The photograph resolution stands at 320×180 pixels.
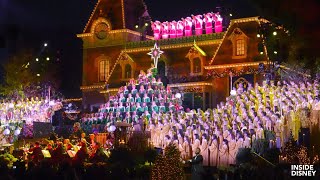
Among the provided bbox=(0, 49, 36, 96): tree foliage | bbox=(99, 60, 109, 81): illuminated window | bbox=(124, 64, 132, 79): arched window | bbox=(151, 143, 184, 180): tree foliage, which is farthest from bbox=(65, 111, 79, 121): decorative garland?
bbox=(151, 143, 184, 180): tree foliage

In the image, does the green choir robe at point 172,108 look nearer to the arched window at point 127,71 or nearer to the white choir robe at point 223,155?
the white choir robe at point 223,155

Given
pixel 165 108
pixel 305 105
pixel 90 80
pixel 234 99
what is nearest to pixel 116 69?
pixel 90 80

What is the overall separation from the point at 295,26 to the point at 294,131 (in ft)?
46.8

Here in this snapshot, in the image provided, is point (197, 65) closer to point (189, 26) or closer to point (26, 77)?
point (189, 26)

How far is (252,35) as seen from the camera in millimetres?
41812

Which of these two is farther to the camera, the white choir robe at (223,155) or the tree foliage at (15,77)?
the tree foliage at (15,77)

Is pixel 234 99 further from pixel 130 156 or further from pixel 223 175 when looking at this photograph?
pixel 223 175

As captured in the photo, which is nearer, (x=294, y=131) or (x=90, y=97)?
(x=294, y=131)

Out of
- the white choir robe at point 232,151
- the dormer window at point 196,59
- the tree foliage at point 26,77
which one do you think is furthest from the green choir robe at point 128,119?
the tree foliage at point 26,77

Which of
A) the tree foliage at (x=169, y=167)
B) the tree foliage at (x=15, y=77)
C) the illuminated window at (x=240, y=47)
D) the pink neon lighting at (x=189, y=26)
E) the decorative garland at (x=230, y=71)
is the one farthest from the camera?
the tree foliage at (x=15, y=77)

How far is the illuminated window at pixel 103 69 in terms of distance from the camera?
50.9 m

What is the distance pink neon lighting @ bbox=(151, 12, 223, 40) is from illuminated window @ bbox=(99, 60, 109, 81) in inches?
192

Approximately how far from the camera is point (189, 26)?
48.0 metres

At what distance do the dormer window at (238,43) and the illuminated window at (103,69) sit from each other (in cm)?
1302
